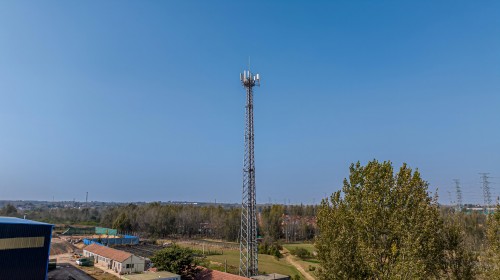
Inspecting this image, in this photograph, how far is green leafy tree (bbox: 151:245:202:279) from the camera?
93.3 ft

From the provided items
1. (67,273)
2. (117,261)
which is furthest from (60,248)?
(117,261)

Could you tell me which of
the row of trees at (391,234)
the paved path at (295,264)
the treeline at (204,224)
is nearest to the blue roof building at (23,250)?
the row of trees at (391,234)

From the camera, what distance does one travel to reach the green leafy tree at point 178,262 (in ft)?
93.3

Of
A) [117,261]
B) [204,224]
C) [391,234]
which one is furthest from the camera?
[204,224]

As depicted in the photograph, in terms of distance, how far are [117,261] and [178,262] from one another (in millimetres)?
9448

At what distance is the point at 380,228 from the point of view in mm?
13523

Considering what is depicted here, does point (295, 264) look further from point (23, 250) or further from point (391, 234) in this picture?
point (391, 234)

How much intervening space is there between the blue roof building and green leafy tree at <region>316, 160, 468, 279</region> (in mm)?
19471

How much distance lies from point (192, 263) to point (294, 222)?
51.1 meters

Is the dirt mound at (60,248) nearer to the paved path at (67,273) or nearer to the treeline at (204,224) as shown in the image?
the paved path at (67,273)

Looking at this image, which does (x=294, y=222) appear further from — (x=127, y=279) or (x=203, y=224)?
(x=127, y=279)

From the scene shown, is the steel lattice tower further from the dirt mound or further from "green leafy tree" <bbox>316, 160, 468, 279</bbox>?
the dirt mound

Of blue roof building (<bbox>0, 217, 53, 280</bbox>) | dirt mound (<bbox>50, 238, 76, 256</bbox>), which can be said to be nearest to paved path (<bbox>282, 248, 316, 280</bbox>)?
blue roof building (<bbox>0, 217, 53, 280</bbox>)

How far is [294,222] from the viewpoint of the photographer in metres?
78.1
